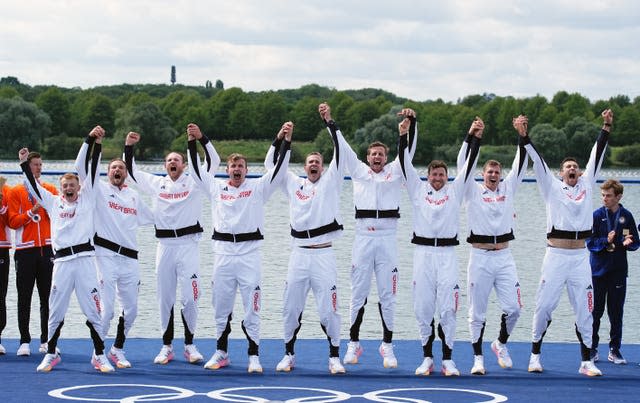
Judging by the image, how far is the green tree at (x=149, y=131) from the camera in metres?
79.8

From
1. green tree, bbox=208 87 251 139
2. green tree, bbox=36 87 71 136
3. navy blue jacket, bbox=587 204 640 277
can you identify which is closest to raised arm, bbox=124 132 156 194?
navy blue jacket, bbox=587 204 640 277

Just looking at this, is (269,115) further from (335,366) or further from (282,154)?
(335,366)

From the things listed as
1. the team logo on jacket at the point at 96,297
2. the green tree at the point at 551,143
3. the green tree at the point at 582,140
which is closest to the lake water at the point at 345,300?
the team logo on jacket at the point at 96,297

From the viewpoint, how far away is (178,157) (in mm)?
11859

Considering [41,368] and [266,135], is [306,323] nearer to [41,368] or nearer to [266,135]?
[41,368]

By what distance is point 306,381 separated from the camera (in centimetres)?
1079

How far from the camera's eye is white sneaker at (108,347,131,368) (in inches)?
451

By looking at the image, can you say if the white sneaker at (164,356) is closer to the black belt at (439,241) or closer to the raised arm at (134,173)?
the raised arm at (134,173)

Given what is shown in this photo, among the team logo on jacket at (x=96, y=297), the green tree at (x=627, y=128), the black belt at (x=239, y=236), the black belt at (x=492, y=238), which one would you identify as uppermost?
the green tree at (x=627, y=128)

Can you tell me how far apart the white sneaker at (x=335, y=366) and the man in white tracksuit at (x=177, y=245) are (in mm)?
1559

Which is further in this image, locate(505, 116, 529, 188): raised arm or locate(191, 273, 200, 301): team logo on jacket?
locate(191, 273, 200, 301): team logo on jacket

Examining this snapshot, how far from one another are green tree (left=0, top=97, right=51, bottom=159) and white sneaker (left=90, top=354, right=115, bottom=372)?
70.5 meters

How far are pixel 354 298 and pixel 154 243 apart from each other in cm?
2266

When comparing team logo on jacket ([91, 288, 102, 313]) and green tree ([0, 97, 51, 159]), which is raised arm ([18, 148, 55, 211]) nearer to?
team logo on jacket ([91, 288, 102, 313])
